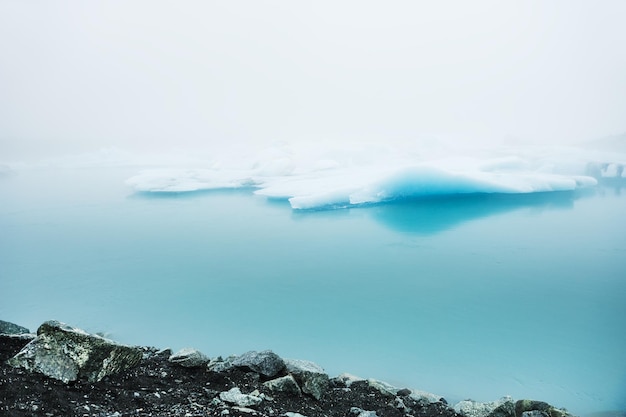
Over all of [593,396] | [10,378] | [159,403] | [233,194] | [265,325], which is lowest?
[593,396]

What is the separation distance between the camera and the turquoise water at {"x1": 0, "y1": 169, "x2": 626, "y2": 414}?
3.53 metres

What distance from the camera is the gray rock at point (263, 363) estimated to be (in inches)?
90.8

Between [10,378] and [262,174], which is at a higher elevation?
[262,174]

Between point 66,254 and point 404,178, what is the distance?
6.07 m

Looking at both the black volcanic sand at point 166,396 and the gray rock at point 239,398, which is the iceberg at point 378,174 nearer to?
the black volcanic sand at point 166,396

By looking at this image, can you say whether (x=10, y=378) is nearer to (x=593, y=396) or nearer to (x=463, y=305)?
(x=593, y=396)

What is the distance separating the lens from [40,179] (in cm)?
1348

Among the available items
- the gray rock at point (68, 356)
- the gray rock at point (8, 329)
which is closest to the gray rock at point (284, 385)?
the gray rock at point (68, 356)

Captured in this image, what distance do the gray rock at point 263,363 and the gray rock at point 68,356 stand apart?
65cm

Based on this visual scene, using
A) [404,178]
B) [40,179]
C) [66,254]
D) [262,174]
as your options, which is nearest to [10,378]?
[66,254]

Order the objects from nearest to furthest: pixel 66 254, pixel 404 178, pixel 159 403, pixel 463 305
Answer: pixel 159 403, pixel 463 305, pixel 66 254, pixel 404 178

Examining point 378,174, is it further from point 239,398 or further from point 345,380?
point 239,398

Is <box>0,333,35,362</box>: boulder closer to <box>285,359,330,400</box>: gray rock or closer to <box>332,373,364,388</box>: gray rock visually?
<box>285,359,330,400</box>: gray rock

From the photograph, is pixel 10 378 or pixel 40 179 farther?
pixel 40 179
